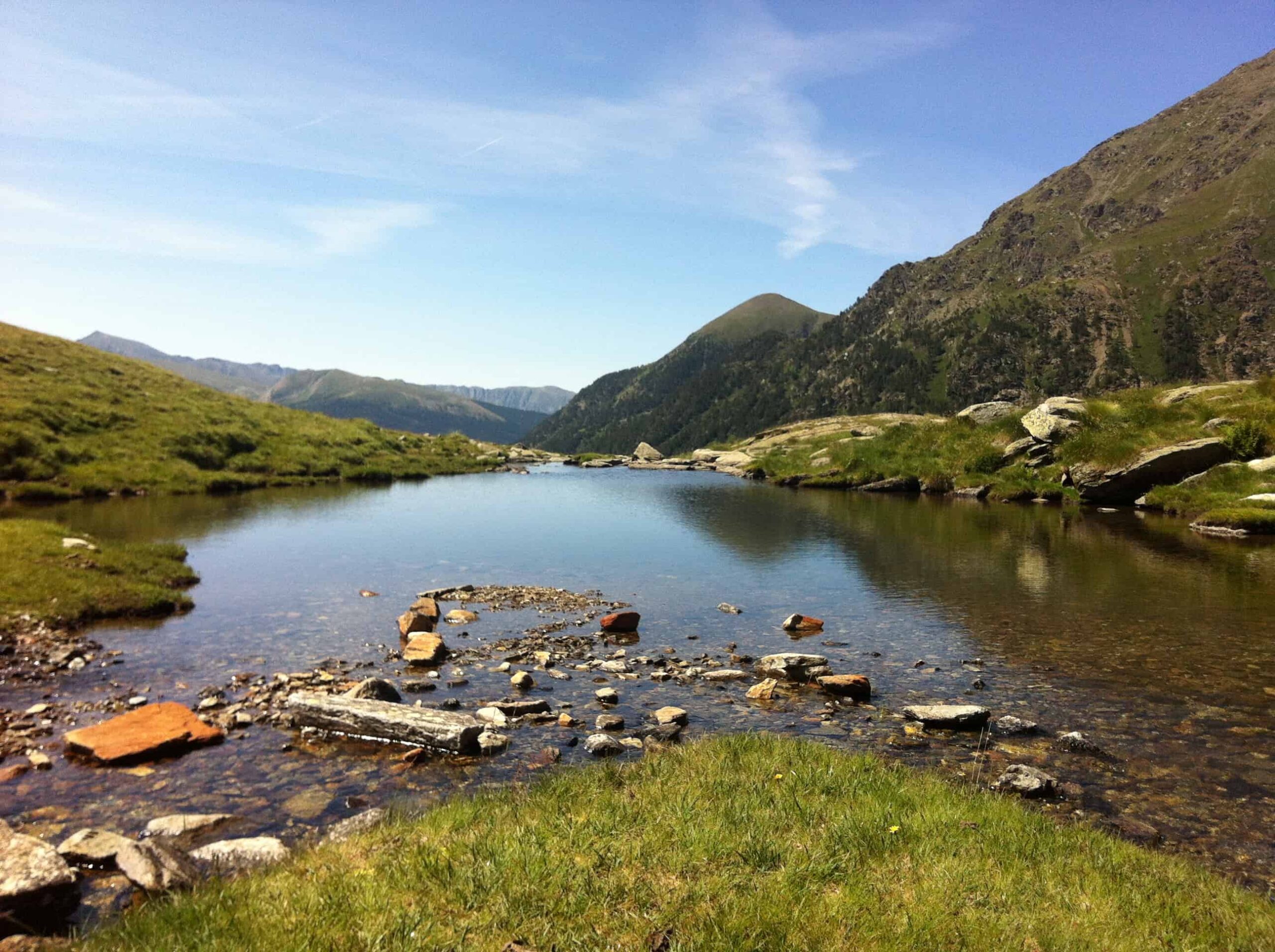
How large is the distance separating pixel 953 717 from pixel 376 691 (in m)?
12.6

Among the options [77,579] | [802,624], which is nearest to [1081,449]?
[802,624]

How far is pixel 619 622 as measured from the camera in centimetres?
2202

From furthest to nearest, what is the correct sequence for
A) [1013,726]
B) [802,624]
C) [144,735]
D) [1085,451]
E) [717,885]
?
[1085,451] < [802,624] < [1013,726] < [144,735] < [717,885]

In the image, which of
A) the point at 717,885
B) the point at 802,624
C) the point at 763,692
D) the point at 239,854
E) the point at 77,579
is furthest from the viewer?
the point at 802,624

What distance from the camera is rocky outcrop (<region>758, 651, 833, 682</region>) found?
17.4m

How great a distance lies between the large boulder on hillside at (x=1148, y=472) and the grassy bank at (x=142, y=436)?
7748 centimetres

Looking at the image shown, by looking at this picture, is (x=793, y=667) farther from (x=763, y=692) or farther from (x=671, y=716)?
(x=671, y=716)

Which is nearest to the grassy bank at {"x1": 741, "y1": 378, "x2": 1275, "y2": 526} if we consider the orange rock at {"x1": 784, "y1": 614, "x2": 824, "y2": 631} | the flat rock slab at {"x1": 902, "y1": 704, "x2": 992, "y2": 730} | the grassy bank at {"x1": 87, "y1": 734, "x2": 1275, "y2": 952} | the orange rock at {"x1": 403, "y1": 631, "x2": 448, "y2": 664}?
the orange rock at {"x1": 784, "y1": 614, "x2": 824, "y2": 631}

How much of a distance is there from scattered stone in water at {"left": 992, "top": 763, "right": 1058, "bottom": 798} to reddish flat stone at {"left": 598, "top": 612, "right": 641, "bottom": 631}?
490 inches

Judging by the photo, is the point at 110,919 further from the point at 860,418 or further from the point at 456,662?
the point at 860,418

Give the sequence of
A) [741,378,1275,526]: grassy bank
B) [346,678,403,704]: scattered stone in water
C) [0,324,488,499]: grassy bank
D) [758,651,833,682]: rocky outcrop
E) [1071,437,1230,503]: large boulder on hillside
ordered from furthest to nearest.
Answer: [0,324,488,499]: grassy bank
[1071,437,1230,503]: large boulder on hillside
[741,378,1275,526]: grassy bank
[758,651,833,682]: rocky outcrop
[346,678,403,704]: scattered stone in water

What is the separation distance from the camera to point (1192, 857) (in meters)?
9.23

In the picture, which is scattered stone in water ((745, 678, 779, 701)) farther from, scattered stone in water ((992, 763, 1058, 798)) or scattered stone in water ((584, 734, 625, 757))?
scattered stone in water ((992, 763, 1058, 798))

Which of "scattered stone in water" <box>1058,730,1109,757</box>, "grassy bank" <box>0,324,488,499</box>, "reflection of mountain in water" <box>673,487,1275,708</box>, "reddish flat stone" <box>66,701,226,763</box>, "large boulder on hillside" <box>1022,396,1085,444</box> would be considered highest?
"large boulder on hillside" <box>1022,396,1085,444</box>
